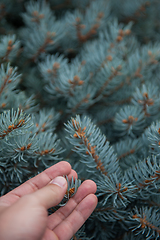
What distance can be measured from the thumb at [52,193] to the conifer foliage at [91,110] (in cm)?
3

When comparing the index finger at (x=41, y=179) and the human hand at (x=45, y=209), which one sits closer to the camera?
the human hand at (x=45, y=209)

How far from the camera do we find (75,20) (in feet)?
1.92

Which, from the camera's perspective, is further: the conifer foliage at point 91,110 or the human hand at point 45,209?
the conifer foliage at point 91,110

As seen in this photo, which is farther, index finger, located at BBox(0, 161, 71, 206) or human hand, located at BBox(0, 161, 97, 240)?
index finger, located at BBox(0, 161, 71, 206)

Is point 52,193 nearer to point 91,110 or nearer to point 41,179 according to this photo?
point 41,179

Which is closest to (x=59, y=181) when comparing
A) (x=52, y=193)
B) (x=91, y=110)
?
(x=52, y=193)

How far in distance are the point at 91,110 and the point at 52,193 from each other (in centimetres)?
33

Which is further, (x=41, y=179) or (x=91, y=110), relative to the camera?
(x=91, y=110)

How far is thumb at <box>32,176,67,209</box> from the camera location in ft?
1.15

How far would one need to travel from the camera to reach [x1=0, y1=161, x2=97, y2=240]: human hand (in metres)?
0.31

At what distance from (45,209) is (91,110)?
36 centimetres

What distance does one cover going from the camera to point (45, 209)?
345 millimetres

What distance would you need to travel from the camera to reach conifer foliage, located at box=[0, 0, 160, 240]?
0.43 meters

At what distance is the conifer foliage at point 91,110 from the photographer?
1.40 ft
